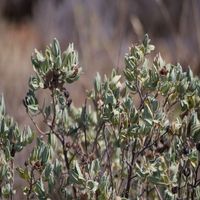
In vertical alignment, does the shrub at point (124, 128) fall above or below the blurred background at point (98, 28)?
below

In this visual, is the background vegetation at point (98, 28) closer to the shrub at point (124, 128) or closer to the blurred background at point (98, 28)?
the blurred background at point (98, 28)

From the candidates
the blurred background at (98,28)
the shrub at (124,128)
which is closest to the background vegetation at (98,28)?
the blurred background at (98,28)

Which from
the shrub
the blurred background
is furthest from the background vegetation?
the shrub

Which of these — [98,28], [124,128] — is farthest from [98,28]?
[124,128]

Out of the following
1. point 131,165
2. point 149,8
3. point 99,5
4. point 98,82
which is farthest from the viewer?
point 149,8

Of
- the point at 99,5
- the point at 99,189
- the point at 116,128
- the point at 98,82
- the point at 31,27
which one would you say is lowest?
the point at 99,189

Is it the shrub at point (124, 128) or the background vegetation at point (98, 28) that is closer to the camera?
the shrub at point (124, 128)

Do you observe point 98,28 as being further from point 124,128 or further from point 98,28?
point 124,128

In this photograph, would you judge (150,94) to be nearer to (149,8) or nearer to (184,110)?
(184,110)

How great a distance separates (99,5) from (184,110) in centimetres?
670

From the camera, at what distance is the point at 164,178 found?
1.34 meters

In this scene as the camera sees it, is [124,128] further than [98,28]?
No

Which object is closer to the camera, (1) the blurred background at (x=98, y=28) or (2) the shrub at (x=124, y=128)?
(2) the shrub at (x=124, y=128)

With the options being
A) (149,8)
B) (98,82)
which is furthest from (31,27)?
(98,82)
